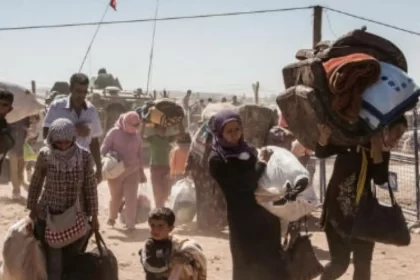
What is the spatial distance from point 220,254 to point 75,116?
7.18 ft

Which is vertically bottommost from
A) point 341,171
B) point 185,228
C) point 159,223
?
point 185,228

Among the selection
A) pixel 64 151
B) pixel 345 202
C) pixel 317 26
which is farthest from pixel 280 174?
pixel 317 26

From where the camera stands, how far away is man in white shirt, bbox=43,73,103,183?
6.36 meters

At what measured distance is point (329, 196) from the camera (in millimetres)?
4645

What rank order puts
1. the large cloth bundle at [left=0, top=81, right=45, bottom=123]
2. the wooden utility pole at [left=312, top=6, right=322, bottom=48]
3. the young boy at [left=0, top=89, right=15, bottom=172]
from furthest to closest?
the wooden utility pole at [left=312, top=6, right=322, bottom=48] < the large cloth bundle at [left=0, top=81, right=45, bottom=123] < the young boy at [left=0, top=89, right=15, bottom=172]

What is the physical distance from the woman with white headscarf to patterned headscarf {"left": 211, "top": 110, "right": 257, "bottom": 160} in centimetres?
100

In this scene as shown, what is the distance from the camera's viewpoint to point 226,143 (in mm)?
4266

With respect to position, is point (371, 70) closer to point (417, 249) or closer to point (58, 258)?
point (58, 258)

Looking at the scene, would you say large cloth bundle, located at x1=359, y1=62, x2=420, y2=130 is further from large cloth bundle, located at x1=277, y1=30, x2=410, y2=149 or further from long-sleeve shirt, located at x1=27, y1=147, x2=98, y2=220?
long-sleeve shirt, located at x1=27, y1=147, x2=98, y2=220

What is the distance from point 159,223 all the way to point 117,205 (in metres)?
4.45

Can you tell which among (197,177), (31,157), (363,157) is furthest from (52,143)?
(31,157)

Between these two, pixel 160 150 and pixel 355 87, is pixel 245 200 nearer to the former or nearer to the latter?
pixel 355 87

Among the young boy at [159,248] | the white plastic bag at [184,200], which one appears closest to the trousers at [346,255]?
the young boy at [159,248]

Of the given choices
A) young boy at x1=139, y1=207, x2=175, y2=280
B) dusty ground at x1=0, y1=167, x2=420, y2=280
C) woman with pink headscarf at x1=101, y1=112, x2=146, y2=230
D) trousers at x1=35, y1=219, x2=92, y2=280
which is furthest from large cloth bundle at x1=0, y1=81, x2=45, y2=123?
young boy at x1=139, y1=207, x2=175, y2=280
